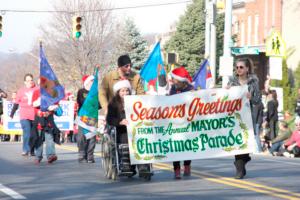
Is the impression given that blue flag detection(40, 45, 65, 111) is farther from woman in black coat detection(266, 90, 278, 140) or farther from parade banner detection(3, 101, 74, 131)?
parade banner detection(3, 101, 74, 131)

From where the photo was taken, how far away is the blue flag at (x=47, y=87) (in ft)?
56.5

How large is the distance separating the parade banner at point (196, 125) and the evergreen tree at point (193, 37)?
3877 centimetres

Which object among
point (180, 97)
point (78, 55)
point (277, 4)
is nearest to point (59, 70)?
point (78, 55)

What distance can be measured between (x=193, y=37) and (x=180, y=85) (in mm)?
39379

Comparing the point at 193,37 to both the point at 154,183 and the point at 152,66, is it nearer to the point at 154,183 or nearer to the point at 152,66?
the point at 152,66

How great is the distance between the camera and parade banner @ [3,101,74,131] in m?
31.2

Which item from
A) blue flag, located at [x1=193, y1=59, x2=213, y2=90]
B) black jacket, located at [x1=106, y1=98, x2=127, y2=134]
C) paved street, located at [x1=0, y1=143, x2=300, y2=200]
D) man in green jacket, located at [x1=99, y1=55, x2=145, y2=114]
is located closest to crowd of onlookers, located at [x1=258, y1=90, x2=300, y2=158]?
blue flag, located at [x1=193, y1=59, x2=213, y2=90]

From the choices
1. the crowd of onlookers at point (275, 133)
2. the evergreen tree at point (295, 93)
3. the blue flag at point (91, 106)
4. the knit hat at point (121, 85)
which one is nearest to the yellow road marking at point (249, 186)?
the knit hat at point (121, 85)

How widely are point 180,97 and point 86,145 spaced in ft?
14.8

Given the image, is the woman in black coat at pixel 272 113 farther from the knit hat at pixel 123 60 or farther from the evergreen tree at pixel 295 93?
the evergreen tree at pixel 295 93

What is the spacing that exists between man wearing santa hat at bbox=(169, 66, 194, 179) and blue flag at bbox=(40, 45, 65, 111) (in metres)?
4.19

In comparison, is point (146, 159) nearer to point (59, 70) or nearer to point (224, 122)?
point (224, 122)

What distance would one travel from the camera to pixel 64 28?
207ft

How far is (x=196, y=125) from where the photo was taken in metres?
13.3
